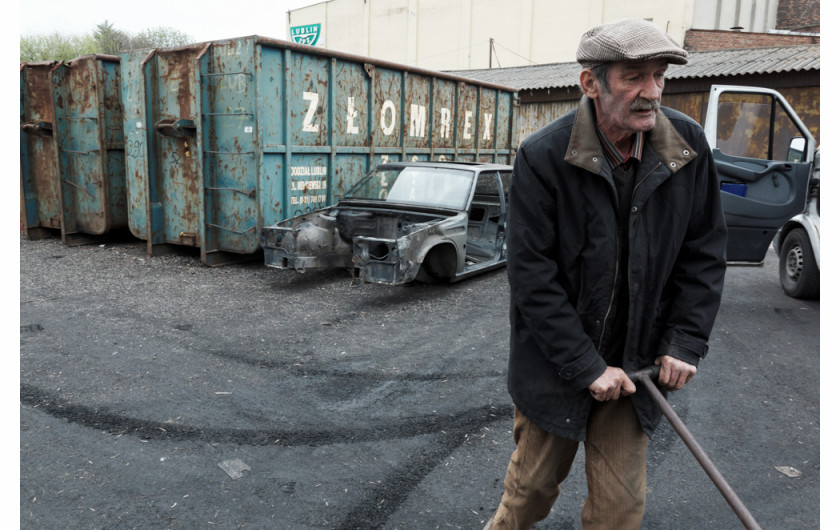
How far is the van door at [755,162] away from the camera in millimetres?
6797

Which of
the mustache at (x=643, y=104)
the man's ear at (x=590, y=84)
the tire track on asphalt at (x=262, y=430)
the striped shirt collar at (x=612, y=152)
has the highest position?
the man's ear at (x=590, y=84)

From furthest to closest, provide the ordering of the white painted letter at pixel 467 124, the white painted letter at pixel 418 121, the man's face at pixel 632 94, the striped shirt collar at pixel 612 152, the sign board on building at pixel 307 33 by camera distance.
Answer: the sign board on building at pixel 307 33 < the white painted letter at pixel 467 124 < the white painted letter at pixel 418 121 < the striped shirt collar at pixel 612 152 < the man's face at pixel 632 94

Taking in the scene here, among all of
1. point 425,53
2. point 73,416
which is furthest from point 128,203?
point 425,53

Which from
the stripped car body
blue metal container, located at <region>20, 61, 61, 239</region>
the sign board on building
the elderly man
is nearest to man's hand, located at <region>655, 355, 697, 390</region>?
the elderly man

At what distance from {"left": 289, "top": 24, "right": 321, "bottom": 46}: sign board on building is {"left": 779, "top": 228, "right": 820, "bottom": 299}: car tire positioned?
3774 centimetres

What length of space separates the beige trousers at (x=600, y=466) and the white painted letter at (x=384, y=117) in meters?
8.27

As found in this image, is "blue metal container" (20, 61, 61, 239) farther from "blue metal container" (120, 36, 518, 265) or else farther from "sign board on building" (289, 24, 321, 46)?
"sign board on building" (289, 24, 321, 46)

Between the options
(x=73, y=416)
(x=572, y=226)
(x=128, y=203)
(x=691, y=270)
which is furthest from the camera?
(x=128, y=203)

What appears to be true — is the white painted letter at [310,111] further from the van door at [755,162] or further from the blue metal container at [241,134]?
the van door at [755,162]

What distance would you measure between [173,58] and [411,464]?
7.36 metres

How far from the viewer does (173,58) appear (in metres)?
8.66

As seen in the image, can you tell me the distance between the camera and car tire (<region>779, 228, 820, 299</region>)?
7184 millimetres

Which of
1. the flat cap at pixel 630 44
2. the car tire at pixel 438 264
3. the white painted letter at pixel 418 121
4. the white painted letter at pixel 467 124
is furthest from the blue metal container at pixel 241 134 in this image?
the flat cap at pixel 630 44

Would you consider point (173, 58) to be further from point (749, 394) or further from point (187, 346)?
point (749, 394)
